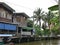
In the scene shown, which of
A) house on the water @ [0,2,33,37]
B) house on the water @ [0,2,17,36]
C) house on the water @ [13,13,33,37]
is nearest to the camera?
house on the water @ [0,2,17,36]

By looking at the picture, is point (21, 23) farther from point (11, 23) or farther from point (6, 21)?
point (6, 21)

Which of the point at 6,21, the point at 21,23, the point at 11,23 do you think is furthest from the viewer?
the point at 21,23

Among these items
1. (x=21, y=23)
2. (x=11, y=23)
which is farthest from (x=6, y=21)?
(x=21, y=23)

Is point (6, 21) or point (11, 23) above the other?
point (6, 21)

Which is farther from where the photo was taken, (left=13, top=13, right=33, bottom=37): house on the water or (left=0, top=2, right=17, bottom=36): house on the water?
(left=13, top=13, right=33, bottom=37): house on the water

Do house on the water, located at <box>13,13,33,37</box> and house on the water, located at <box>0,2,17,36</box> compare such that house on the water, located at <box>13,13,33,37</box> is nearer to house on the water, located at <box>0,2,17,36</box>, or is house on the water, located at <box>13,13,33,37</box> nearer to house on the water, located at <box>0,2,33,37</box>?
house on the water, located at <box>0,2,33,37</box>

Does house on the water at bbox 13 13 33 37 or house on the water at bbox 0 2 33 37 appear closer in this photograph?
house on the water at bbox 0 2 33 37

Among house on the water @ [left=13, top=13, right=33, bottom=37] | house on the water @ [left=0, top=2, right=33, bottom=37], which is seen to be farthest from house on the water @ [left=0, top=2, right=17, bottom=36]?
house on the water @ [left=13, top=13, right=33, bottom=37]

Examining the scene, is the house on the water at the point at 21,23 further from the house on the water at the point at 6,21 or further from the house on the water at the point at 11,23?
the house on the water at the point at 6,21

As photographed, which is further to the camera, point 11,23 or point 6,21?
point 11,23

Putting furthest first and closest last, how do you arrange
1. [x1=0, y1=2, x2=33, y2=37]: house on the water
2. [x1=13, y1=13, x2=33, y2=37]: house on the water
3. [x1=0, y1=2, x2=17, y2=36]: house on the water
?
[x1=13, y1=13, x2=33, y2=37]: house on the water → [x1=0, y1=2, x2=33, y2=37]: house on the water → [x1=0, y1=2, x2=17, y2=36]: house on the water

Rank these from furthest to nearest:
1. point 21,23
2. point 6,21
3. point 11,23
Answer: point 21,23
point 11,23
point 6,21

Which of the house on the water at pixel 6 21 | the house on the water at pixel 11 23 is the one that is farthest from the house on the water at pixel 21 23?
the house on the water at pixel 6 21

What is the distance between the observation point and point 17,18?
4778 centimetres
